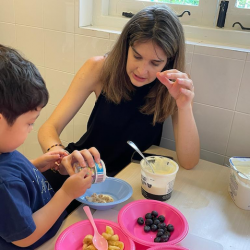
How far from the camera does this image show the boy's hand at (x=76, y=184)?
0.79 meters

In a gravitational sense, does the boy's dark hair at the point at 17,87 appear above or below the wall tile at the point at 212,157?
above

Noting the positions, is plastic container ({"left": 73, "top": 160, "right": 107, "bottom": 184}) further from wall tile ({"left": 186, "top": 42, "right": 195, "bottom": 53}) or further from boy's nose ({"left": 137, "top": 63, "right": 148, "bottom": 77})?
wall tile ({"left": 186, "top": 42, "right": 195, "bottom": 53})

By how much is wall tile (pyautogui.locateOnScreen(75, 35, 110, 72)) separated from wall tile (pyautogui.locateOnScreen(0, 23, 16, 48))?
454 mm

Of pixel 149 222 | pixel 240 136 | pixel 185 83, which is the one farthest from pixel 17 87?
pixel 240 136

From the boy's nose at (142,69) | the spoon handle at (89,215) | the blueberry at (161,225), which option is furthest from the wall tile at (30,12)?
the blueberry at (161,225)

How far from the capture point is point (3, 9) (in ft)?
5.78

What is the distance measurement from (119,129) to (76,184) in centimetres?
59

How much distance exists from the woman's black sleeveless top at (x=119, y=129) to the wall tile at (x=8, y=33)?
0.82 metres

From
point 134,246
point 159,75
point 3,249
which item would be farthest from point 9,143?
point 159,75

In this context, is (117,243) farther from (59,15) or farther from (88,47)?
(59,15)

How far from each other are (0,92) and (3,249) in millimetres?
389

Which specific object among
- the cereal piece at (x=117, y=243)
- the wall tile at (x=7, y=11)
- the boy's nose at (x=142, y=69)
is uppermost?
the wall tile at (x=7, y=11)

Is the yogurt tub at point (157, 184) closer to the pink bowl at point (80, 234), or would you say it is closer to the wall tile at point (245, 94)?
the pink bowl at point (80, 234)

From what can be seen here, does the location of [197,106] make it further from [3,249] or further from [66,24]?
[3,249]
